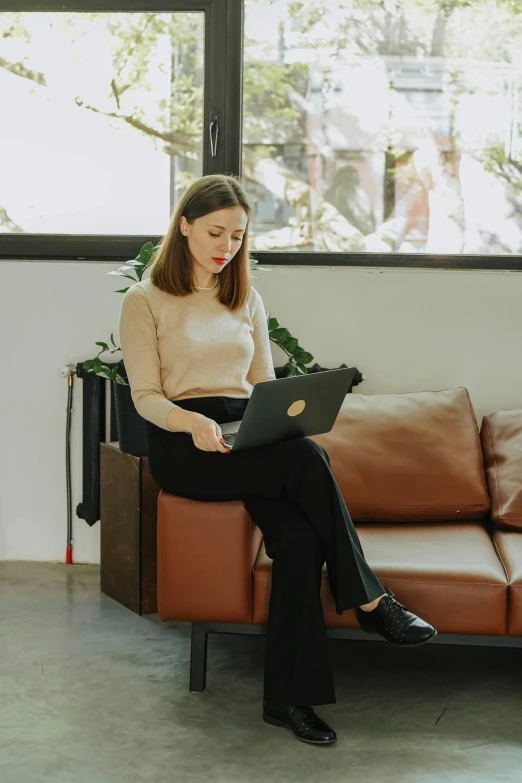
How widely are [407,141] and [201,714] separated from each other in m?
2.20

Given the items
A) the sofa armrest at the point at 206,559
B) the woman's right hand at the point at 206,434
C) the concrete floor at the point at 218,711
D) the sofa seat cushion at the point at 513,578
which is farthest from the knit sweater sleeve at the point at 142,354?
the sofa seat cushion at the point at 513,578

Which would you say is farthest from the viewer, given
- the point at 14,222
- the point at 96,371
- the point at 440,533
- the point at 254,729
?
the point at 14,222

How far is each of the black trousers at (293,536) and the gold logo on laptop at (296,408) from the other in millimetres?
92

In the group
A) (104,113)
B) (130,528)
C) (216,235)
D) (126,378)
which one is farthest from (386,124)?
(130,528)

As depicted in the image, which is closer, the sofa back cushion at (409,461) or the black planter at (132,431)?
the sofa back cushion at (409,461)

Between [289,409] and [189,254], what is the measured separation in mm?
629

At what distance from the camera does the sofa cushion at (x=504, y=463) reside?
2.77 m

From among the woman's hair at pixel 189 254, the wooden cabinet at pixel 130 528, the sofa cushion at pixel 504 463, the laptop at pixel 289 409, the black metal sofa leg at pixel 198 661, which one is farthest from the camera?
the wooden cabinet at pixel 130 528

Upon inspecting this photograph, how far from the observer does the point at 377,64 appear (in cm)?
346

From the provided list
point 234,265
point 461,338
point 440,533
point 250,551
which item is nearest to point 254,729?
point 250,551

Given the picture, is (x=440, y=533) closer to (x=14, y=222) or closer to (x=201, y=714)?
(x=201, y=714)

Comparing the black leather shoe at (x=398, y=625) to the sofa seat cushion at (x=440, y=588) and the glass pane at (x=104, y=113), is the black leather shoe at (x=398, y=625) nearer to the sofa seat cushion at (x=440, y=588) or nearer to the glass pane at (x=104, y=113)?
the sofa seat cushion at (x=440, y=588)

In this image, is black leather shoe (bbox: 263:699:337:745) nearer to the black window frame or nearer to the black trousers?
the black trousers

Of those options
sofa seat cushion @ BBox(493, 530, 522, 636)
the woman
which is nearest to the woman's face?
the woman
